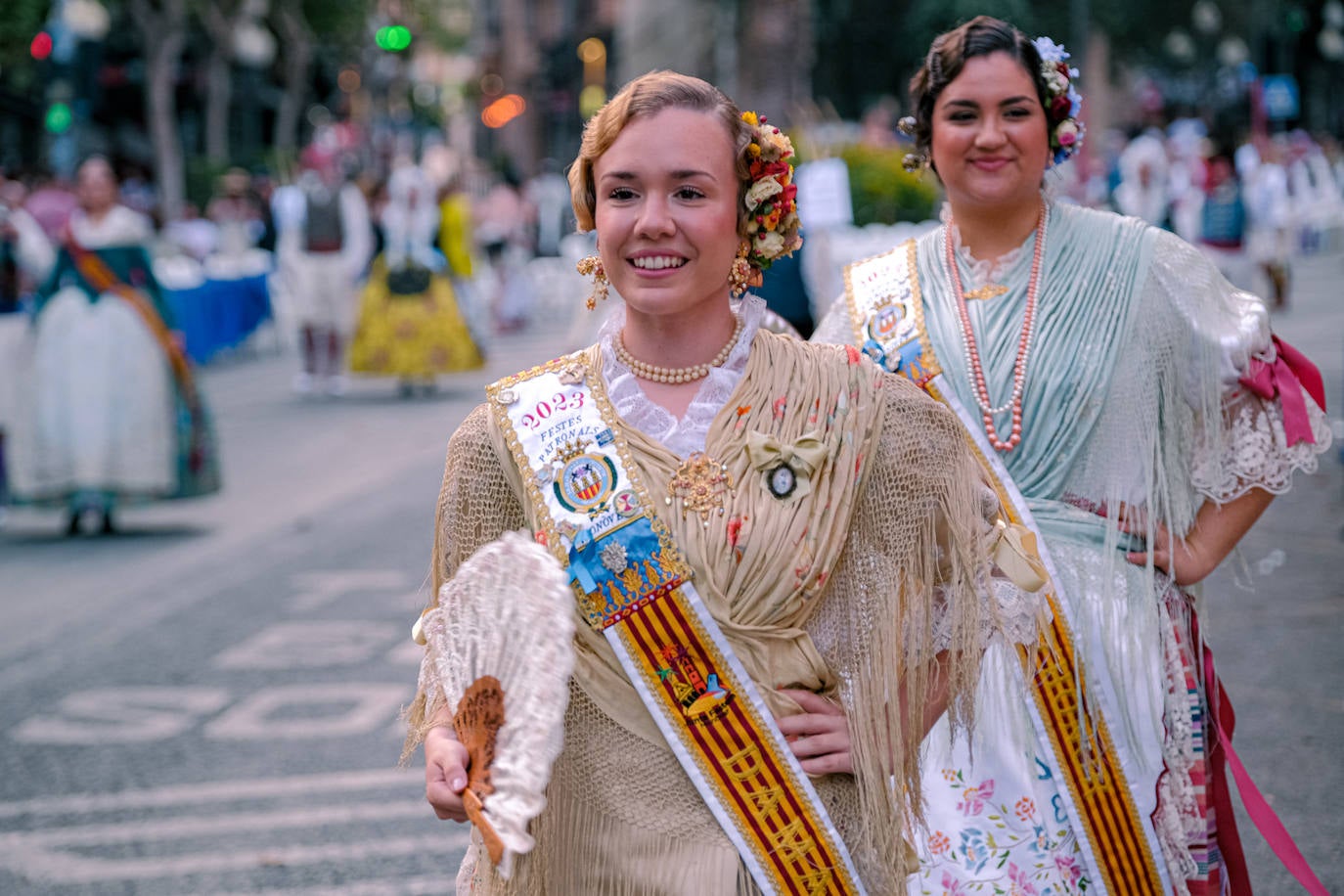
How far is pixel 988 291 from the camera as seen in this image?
336cm

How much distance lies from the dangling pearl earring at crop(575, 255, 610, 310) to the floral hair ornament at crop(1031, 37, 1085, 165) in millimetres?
1331

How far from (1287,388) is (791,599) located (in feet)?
5.03

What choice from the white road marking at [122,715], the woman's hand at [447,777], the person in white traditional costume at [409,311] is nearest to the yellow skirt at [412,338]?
the person in white traditional costume at [409,311]

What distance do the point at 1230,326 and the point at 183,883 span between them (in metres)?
2.84

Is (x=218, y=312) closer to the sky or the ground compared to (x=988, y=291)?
closer to the ground

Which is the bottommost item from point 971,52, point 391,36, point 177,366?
point 177,366

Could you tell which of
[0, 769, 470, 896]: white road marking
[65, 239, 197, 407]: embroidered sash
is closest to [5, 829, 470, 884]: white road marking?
[0, 769, 470, 896]: white road marking

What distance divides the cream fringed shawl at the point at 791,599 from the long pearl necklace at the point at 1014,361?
901 millimetres

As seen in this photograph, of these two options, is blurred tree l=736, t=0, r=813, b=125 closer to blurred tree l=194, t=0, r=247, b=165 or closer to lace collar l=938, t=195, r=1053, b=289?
blurred tree l=194, t=0, r=247, b=165

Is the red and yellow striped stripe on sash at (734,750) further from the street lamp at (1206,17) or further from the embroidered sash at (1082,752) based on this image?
the street lamp at (1206,17)

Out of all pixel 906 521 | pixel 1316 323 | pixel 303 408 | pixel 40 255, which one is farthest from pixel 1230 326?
pixel 1316 323

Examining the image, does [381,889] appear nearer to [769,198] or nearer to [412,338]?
[769,198]

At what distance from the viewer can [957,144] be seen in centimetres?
330

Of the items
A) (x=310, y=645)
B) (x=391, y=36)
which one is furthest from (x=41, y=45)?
(x=310, y=645)
